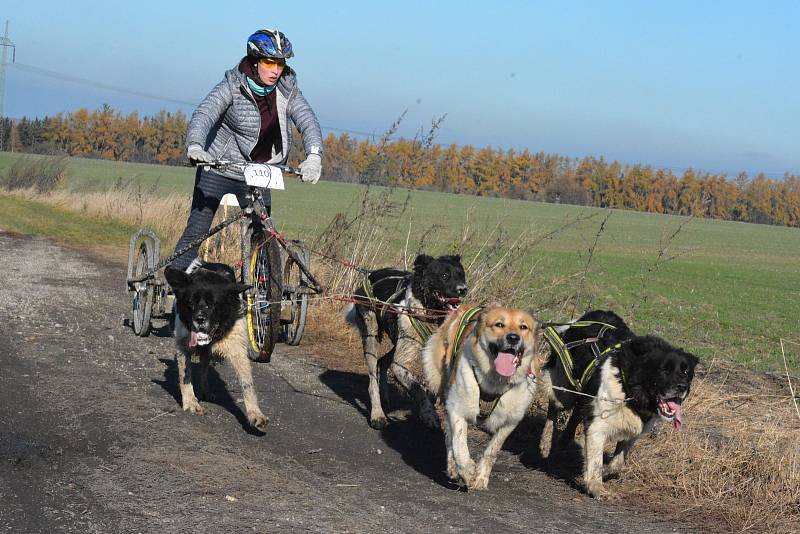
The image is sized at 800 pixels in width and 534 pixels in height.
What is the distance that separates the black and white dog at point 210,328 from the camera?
645 centimetres

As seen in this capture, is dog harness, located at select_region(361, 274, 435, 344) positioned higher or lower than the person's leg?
lower

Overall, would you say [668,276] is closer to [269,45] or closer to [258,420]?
[269,45]

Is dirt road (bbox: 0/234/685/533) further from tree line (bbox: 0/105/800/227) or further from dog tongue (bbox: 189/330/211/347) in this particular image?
tree line (bbox: 0/105/800/227)

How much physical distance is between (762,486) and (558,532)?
Result: 1.59 m

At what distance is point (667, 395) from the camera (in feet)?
18.5

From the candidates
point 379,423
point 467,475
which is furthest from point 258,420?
point 467,475

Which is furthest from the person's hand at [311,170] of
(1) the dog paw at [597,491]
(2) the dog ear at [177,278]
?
(1) the dog paw at [597,491]

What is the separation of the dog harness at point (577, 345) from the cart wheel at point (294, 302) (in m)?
2.18

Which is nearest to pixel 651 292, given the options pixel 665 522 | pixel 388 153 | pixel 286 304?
pixel 388 153

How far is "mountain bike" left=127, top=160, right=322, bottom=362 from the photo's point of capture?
752 centimetres

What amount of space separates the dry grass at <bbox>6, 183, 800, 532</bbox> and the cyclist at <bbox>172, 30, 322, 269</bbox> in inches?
38.3

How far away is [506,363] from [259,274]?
2.99 m

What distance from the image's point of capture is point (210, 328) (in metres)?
6.46

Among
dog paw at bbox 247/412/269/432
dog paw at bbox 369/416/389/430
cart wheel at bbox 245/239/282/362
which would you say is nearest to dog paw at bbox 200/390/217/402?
cart wheel at bbox 245/239/282/362
